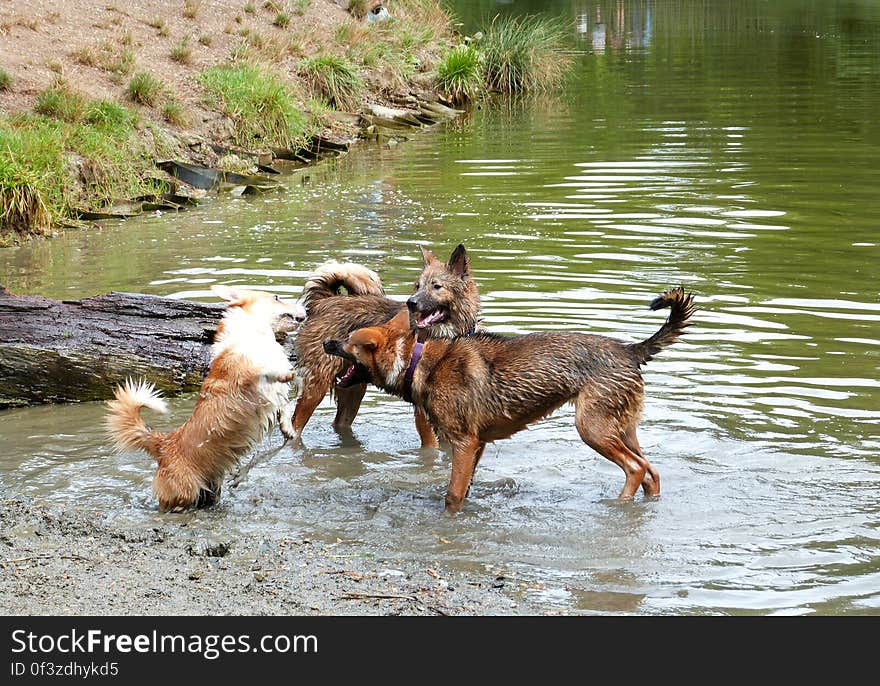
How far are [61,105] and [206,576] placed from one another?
1406 centimetres

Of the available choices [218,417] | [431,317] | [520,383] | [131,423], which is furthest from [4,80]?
[520,383]

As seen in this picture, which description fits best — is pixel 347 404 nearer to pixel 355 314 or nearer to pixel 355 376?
pixel 355 314

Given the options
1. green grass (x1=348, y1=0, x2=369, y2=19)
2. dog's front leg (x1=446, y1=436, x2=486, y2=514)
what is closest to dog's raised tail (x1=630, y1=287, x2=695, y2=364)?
dog's front leg (x1=446, y1=436, x2=486, y2=514)

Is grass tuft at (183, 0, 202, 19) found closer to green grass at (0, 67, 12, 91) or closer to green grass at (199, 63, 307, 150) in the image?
green grass at (199, 63, 307, 150)

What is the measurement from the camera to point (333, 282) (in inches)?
346

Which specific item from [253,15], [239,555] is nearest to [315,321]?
[239,555]

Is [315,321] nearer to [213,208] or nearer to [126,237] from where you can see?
[126,237]

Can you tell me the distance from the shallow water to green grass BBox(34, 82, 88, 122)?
274 centimetres

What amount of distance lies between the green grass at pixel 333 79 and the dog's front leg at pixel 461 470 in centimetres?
1823

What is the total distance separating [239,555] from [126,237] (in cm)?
1006

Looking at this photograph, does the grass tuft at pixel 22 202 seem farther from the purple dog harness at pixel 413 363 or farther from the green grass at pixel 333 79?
the green grass at pixel 333 79

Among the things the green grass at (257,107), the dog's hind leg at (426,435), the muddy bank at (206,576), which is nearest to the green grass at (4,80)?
the green grass at (257,107)

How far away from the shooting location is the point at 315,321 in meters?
8.49
